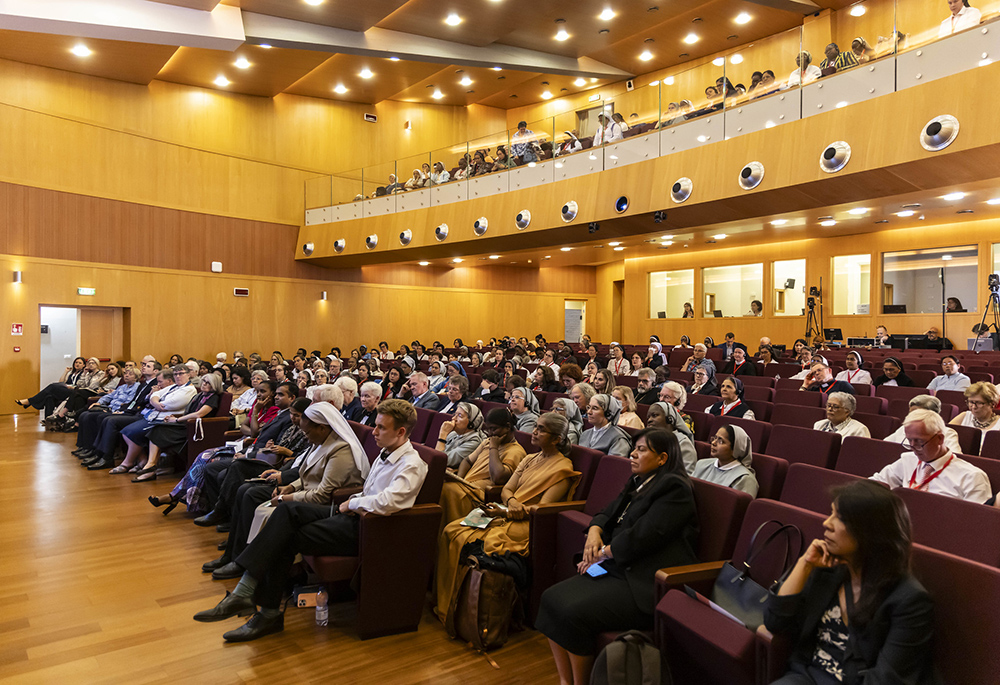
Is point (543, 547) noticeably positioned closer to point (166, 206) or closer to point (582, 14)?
point (582, 14)

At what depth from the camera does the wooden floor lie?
105 inches

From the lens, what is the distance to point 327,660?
2787 millimetres

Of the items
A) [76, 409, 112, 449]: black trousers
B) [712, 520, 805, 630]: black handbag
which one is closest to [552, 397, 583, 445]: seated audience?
[712, 520, 805, 630]: black handbag

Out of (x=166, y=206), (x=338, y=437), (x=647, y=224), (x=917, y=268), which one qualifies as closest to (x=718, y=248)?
(x=917, y=268)

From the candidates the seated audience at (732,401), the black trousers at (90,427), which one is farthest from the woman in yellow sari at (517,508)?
the black trousers at (90,427)

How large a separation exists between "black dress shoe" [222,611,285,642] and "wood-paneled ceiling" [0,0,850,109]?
9.28m

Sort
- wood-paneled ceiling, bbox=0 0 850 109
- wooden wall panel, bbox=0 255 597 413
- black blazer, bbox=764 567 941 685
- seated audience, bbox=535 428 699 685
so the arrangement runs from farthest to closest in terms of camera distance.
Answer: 1. wooden wall panel, bbox=0 255 597 413
2. wood-paneled ceiling, bbox=0 0 850 109
3. seated audience, bbox=535 428 699 685
4. black blazer, bbox=764 567 941 685

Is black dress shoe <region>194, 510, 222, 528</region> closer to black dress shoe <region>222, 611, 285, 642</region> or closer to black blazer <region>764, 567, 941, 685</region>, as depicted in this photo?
black dress shoe <region>222, 611, 285, 642</region>

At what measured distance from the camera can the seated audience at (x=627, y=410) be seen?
4516 mm

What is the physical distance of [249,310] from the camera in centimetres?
1398

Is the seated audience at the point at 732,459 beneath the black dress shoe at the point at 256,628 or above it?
above

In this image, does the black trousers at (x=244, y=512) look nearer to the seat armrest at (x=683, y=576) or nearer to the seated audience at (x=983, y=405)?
the seat armrest at (x=683, y=576)

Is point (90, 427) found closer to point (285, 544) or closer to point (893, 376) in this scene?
point (285, 544)

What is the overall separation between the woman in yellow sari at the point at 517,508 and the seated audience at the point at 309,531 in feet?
1.13
